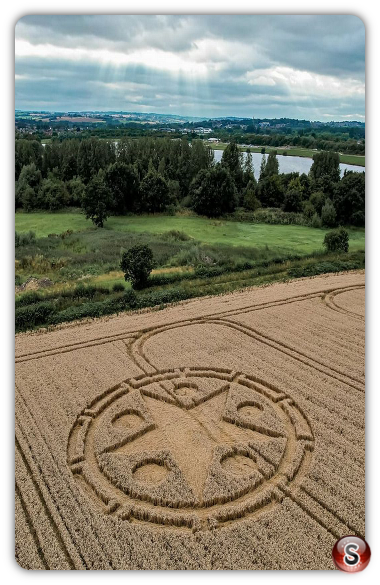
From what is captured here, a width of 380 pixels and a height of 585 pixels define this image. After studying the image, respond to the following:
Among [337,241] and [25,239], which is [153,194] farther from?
[337,241]

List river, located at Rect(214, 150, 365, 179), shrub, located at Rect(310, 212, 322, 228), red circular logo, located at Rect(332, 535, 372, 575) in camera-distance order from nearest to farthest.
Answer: red circular logo, located at Rect(332, 535, 372, 575)
shrub, located at Rect(310, 212, 322, 228)
river, located at Rect(214, 150, 365, 179)

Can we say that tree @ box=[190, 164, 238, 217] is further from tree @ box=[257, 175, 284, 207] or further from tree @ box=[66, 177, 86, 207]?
tree @ box=[66, 177, 86, 207]

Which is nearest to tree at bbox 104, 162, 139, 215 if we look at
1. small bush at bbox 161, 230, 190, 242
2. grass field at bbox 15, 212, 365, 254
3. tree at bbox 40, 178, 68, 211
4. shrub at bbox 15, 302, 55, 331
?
grass field at bbox 15, 212, 365, 254

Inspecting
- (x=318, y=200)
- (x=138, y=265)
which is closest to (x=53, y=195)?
(x=138, y=265)

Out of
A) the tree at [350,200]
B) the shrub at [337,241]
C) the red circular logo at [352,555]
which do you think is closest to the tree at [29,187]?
the shrub at [337,241]

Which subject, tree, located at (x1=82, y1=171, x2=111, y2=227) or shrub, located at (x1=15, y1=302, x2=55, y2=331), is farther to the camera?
tree, located at (x1=82, y1=171, x2=111, y2=227)

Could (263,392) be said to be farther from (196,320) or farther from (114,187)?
(114,187)
